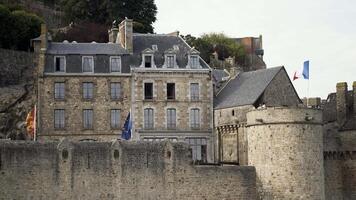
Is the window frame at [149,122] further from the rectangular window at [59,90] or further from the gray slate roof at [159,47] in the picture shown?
the rectangular window at [59,90]

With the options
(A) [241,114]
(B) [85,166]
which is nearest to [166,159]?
(B) [85,166]

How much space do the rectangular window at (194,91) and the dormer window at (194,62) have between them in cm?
98

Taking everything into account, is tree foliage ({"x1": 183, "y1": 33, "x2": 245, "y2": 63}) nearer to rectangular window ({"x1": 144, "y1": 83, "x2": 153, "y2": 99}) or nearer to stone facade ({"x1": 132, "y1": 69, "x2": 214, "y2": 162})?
stone facade ({"x1": 132, "y1": 69, "x2": 214, "y2": 162})

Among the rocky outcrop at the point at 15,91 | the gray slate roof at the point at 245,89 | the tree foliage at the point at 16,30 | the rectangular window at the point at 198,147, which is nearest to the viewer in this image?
the gray slate roof at the point at 245,89

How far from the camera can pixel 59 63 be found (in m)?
42.0

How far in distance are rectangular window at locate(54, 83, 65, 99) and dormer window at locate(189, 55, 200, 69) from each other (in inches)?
275

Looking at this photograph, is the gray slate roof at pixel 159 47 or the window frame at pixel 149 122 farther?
the gray slate roof at pixel 159 47

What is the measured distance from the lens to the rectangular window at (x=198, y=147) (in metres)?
42.2

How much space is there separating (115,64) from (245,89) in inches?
277

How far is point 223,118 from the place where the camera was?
4184 cm

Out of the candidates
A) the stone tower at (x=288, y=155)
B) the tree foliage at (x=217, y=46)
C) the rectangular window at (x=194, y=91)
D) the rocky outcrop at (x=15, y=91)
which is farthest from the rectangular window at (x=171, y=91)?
the tree foliage at (x=217, y=46)

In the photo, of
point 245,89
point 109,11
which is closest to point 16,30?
point 109,11

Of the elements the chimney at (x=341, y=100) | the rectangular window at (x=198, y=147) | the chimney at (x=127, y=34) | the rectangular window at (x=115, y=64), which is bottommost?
the rectangular window at (x=198, y=147)

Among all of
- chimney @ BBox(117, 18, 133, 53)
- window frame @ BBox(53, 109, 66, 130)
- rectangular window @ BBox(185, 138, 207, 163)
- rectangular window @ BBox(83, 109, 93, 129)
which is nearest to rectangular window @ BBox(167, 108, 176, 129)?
rectangular window @ BBox(185, 138, 207, 163)
